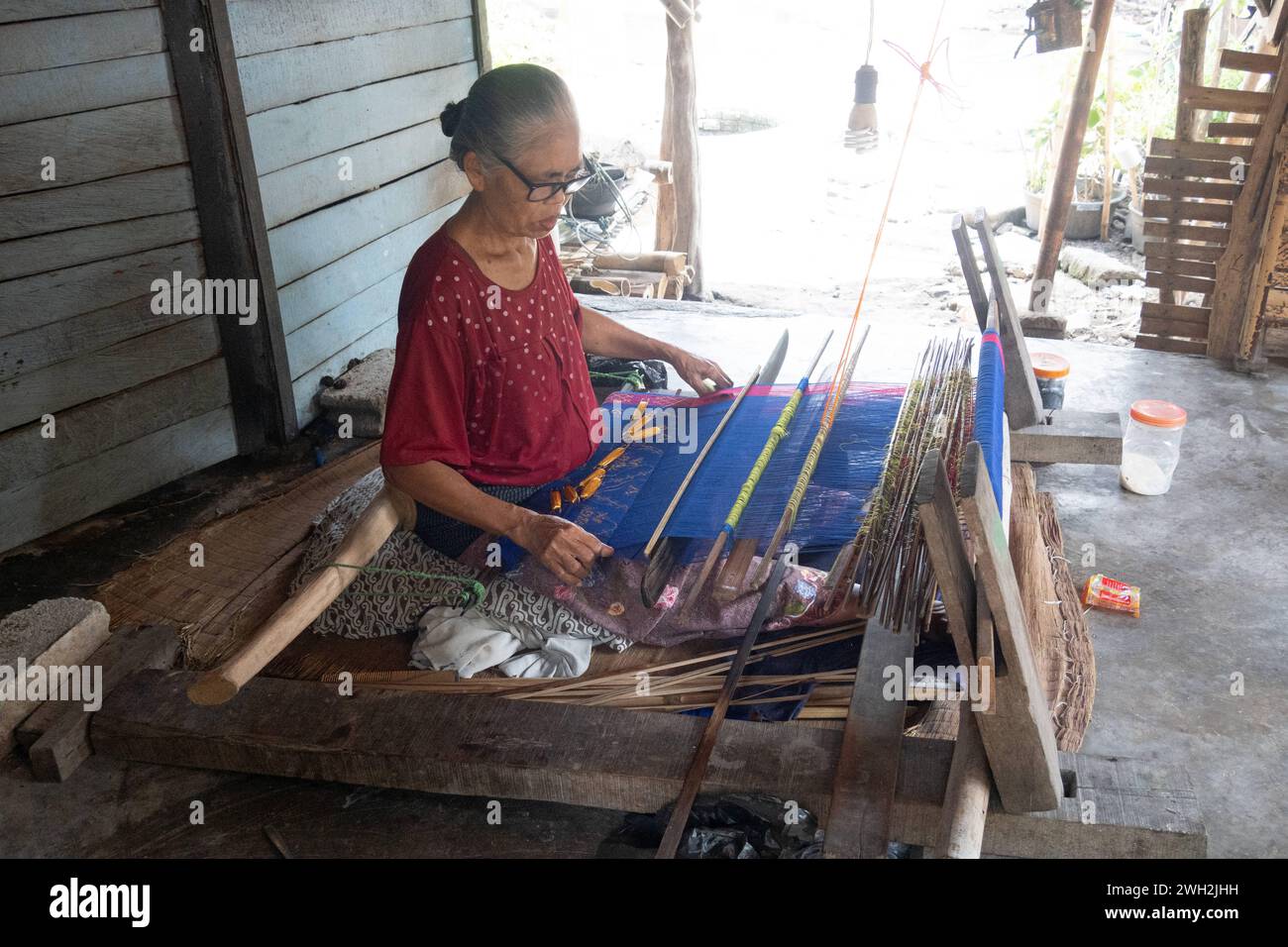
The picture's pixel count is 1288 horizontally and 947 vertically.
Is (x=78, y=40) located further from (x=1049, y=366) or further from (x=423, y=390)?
(x=1049, y=366)

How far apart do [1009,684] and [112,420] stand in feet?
8.89

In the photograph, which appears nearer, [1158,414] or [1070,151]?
[1158,414]

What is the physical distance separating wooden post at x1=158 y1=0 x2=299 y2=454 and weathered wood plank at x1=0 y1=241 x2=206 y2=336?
11 cm

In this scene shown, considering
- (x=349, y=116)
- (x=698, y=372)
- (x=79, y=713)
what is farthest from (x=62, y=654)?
(x=349, y=116)

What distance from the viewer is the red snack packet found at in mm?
2656

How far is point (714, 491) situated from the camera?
96.1 inches

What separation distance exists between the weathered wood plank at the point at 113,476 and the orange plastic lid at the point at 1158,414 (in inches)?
112

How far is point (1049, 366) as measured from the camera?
10.8 feet

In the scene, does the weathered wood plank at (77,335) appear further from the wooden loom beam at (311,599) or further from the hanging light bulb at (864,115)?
the hanging light bulb at (864,115)

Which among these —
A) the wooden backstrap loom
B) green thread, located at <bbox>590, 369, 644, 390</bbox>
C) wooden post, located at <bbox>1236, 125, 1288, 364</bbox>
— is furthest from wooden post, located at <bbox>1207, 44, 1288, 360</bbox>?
the wooden backstrap loom

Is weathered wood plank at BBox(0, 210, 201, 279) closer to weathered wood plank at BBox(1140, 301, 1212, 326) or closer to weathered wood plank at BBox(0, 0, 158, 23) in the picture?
weathered wood plank at BBox(0, 0, 158, 23)

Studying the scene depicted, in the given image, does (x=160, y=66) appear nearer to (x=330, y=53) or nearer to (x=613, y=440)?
(x=330, y=53)

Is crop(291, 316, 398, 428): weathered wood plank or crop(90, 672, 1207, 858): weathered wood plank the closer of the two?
crop(90, 672, 1207, 858): weathered wood plank
